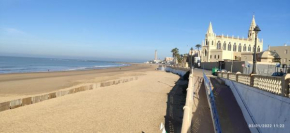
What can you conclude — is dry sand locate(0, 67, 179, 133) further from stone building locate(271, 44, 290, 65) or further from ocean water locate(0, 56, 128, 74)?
stone building locate(271, 44, 290, 65)

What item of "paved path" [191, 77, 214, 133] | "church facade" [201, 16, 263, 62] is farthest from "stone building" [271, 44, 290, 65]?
"paved path" [191, 77, 214, 133]

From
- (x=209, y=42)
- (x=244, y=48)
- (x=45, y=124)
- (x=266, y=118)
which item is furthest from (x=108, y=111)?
(x=244, y=48)

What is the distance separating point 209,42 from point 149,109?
7182 cm

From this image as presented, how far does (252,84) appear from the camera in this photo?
957 cm

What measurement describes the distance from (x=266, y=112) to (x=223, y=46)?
8729cm

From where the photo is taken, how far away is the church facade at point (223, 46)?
71100 millimetres

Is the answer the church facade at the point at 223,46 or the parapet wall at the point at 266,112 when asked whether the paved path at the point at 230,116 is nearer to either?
the parapet wall at the point at 266,112

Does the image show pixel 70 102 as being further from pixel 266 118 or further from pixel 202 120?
pixel 266 118

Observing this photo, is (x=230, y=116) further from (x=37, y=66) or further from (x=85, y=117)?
(x=37, y=66)

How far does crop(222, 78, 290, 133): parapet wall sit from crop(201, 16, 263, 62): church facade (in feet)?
207

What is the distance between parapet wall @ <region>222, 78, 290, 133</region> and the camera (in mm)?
5652

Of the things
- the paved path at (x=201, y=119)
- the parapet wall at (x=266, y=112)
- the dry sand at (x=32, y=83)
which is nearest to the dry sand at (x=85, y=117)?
the paved path at (x=201, y=119)

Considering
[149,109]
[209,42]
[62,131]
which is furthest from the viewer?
[209,42]

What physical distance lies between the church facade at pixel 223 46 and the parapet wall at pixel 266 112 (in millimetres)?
63046
